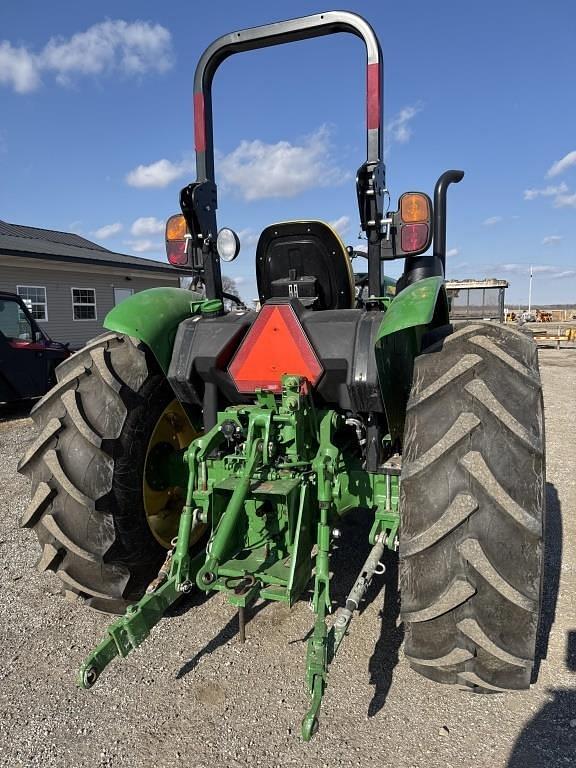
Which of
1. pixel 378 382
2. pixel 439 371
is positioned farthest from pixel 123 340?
pixel 439 371

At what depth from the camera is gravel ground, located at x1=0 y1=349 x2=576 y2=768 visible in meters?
2.11

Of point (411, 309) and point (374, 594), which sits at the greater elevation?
point (411, 309)

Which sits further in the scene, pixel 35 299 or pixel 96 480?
pixel 35 299

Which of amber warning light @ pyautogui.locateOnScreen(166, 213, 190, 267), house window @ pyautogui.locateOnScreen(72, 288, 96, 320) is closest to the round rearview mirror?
amber warning light @ pyautogui.locateOnScreen(166, 213, 190, 267)

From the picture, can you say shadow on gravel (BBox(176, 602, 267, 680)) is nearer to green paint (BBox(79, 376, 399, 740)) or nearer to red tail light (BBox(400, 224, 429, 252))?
green paint (BBox(79, 376, 399, 740))

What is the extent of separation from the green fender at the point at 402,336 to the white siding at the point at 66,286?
594 inches

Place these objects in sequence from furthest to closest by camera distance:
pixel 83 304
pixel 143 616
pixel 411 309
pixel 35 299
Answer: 1. pixel 83 304
2. pixel 35 299
3. pixel 411 309
4. pixel 143 616

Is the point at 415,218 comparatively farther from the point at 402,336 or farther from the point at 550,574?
the point at 550,574

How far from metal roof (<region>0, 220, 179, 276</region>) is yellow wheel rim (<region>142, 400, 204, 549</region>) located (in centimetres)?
1375

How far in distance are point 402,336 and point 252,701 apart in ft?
5.98

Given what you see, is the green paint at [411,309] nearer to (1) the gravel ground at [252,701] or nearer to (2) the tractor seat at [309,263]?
(2) the tractor seat at [309,263]

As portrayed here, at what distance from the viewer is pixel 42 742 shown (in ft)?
7.21

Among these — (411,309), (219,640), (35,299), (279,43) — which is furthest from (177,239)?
(35,299)

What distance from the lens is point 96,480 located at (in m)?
2.70
